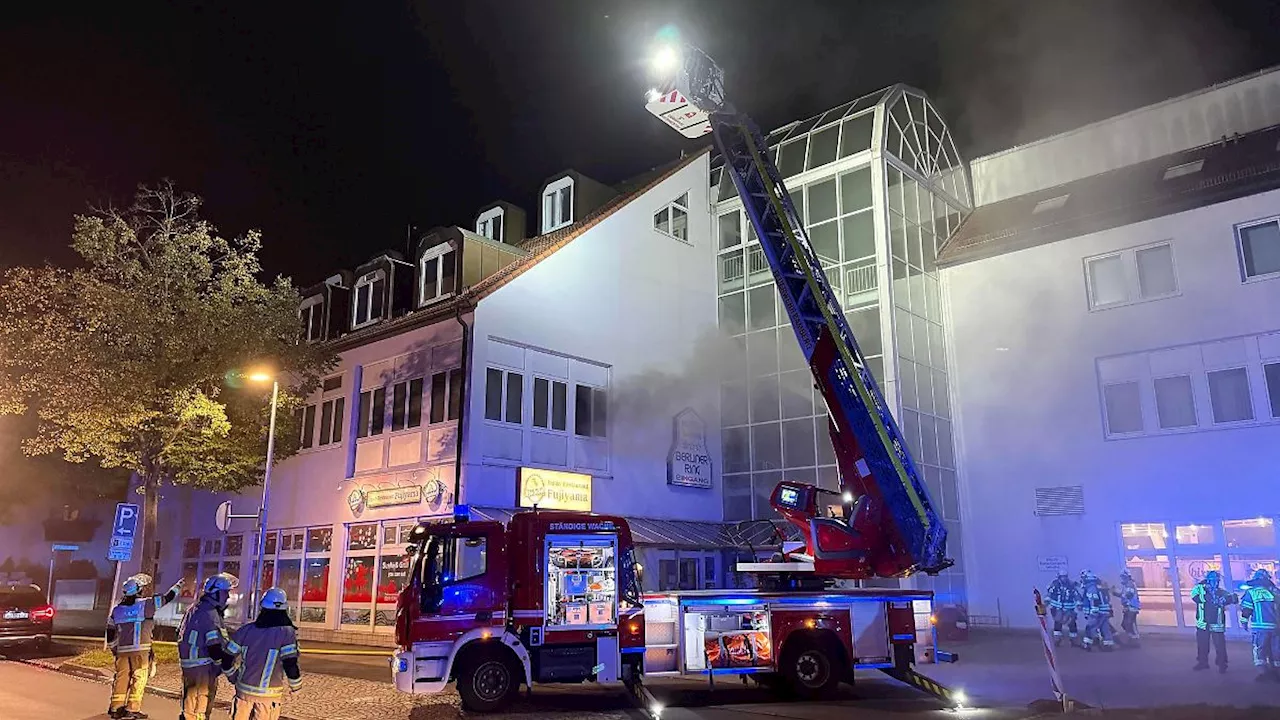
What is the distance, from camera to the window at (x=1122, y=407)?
2055 centimetres

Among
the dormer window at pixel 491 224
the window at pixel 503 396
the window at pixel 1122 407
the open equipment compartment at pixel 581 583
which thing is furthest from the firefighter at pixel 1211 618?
the dormer window at pixel 491 224

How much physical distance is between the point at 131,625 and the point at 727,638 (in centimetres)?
743

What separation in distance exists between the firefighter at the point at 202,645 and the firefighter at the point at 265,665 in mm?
1147

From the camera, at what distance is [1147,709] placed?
32.2 ft

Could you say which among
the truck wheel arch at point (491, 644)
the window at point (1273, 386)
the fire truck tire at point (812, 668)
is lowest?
the fire truck tire at point (812, 668)

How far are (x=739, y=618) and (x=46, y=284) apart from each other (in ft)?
46.7

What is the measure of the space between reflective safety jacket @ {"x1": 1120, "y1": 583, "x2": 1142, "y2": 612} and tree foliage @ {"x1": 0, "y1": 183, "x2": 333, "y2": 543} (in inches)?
765

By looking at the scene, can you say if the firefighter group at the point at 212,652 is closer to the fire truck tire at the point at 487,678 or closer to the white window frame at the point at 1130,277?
the fire truck tire at the point at 487,678

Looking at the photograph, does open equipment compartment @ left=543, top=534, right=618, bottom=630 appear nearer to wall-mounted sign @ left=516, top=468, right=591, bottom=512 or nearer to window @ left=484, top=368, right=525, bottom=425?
wall-mounted sign @ left=516, top=468, right=591, bottom=512

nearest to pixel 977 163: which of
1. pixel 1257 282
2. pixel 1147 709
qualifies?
pixel 1257 282

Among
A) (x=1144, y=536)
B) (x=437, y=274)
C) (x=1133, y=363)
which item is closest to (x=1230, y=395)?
(x=1133, y=363)

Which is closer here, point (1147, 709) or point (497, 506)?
point (1147, 709)

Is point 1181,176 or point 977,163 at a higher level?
point 977,163

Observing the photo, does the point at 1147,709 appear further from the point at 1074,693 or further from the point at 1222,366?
the point at 1222,366
